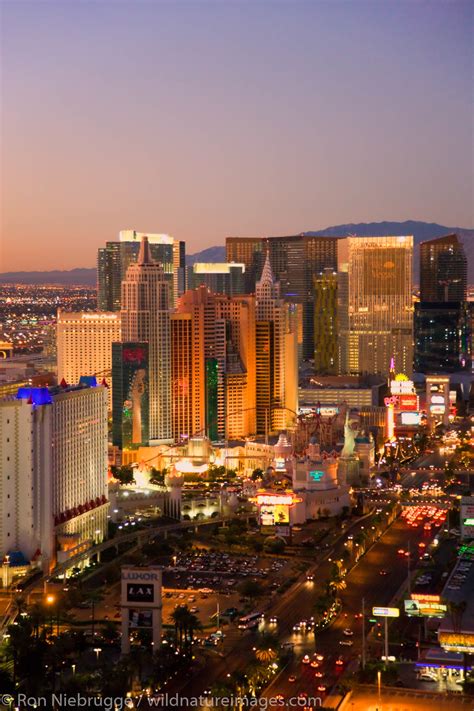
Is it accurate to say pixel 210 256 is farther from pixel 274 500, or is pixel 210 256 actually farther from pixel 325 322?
pixel 274 500

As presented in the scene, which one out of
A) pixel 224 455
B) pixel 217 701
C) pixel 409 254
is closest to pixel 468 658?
pixel 217 701

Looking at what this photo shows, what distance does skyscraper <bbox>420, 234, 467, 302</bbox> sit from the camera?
130m

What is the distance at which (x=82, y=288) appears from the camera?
117 metres

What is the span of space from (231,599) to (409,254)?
2986 inches

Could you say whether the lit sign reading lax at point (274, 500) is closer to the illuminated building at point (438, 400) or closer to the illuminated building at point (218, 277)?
the illuminated building at point (438, 400)

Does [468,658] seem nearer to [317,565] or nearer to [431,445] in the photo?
[317,565]

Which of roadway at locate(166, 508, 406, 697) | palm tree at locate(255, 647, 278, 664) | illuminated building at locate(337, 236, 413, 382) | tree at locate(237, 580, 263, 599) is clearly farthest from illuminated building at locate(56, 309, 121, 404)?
palm tree at locate(255, 647, 278, 664)

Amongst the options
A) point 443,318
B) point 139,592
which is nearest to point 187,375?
point 139,592

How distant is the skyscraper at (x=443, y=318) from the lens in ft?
395

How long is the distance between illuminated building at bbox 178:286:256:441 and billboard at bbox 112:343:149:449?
4.40 metres

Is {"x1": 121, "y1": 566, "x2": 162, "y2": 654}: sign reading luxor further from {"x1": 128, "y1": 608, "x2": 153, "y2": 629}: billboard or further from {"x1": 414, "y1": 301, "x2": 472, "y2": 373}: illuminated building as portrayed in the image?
{"x1": 414, "y1": 301, "x2": 472, "y2": 373}: illuminated building

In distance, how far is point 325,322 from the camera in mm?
115812

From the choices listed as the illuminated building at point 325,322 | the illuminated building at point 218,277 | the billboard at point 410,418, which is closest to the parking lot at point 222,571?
the billboard at point 410,418

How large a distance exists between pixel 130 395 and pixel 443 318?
6034 centimetres
